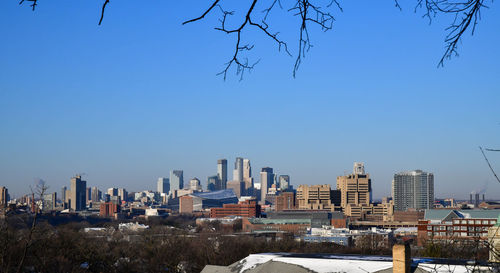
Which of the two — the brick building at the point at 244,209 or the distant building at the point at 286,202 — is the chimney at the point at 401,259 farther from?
the distant building at the point at 286,202

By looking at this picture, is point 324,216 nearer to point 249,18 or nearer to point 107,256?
point 107,256

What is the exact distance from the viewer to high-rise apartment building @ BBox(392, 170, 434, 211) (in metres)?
195

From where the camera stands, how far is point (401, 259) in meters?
14.4

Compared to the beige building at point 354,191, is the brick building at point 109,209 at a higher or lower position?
lower

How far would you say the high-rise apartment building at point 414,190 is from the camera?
194625mm

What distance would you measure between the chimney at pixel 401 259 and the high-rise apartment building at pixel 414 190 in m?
184

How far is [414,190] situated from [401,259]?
619 feet

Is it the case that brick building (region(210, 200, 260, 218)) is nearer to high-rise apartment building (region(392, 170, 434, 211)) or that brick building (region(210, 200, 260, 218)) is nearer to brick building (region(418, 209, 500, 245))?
high-rise apartment building (region(392, 170, 434, 211))

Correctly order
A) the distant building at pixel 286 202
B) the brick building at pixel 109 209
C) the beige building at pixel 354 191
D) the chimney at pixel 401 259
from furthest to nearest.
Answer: the brick building at pixel 109 209
the distant building at pixel 286 202
the beige building at pixel 354 191
the chimney at pixel 401 259

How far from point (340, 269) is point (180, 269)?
20395mm

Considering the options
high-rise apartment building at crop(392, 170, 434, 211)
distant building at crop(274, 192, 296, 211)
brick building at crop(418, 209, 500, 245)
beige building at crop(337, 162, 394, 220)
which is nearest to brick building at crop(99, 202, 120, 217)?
distant building at crop(274, 192, 296, 211)

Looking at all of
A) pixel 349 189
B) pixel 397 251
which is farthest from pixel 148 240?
pixel 349 189

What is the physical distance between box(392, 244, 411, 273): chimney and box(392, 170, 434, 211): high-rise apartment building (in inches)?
7239

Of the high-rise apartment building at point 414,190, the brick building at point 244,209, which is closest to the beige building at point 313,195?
the brick building at point 244,209
